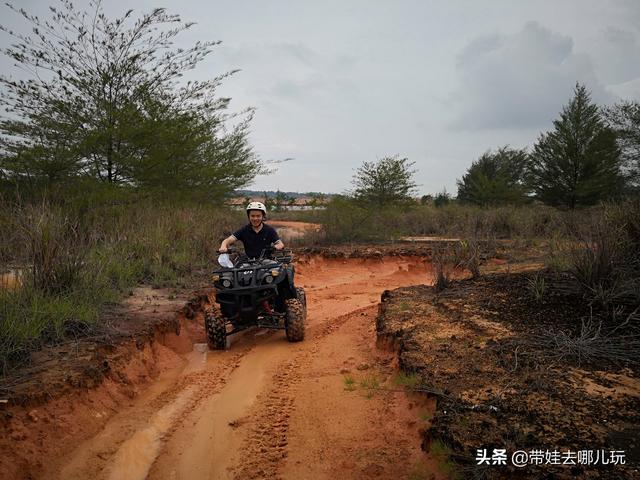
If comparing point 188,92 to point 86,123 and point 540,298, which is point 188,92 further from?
point 540,298

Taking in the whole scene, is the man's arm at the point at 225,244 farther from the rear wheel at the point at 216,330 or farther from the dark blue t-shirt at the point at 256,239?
the rear wheel at the point at 216,330

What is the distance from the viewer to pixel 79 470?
3.53 m

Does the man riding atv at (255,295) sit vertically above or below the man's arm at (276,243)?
below

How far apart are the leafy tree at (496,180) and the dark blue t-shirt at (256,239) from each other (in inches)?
873

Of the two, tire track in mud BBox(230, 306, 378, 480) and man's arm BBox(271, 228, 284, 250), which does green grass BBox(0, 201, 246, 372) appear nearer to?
tire track in mud BBox(230, 306, 378, 480)

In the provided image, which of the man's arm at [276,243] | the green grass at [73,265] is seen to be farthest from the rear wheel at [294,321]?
the green grass at [73,265]

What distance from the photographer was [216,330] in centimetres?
643

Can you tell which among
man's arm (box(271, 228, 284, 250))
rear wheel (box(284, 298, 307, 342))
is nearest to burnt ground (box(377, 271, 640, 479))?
rear wheel (box(284, 298, 307, 342))

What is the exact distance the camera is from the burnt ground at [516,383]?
9.70 ft

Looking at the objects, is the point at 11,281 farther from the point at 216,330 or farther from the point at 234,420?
the point at 234,420

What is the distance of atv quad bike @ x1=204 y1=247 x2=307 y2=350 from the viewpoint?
6.27 meters

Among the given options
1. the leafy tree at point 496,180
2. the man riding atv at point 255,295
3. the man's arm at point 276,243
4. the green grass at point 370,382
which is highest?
the leafy tree at point 496,180

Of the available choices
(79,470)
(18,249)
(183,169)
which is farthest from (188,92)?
(79,470)

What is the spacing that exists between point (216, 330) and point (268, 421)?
243 centimetres
